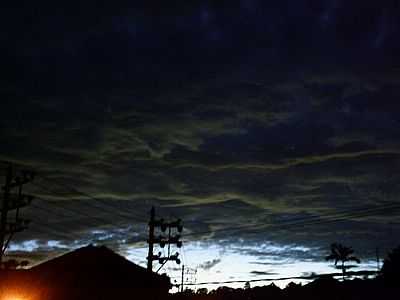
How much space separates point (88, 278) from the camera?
37781 millimetres

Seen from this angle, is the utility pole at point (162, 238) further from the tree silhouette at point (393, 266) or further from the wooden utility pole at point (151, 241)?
the tree silhouette at point (393, 266)

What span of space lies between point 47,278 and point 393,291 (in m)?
33.3

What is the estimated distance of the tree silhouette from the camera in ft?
187

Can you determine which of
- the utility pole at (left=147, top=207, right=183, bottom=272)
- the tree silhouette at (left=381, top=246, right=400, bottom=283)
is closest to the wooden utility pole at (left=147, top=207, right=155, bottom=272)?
the utility pole at (left=147, top=207, right=183, bottom=272)

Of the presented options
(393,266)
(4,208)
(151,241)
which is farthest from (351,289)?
(4,208)

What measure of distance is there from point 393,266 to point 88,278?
39287mm

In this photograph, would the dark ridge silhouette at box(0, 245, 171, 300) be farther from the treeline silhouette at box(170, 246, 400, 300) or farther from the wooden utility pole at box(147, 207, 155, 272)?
the treeline silhouette at box(170, 246, 400, 300)

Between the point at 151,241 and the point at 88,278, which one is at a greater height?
the point at 151,241

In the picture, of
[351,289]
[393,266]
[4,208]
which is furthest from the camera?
[393,266]

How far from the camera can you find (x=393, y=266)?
200 ft

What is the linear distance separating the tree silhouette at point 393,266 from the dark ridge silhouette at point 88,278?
2934cm

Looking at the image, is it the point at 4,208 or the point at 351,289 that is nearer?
the point at 4,208

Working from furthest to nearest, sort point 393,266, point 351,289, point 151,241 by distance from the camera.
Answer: point 393,266, point 351,289, point 151,241

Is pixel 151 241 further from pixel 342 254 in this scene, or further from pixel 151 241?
pixel 342 254
